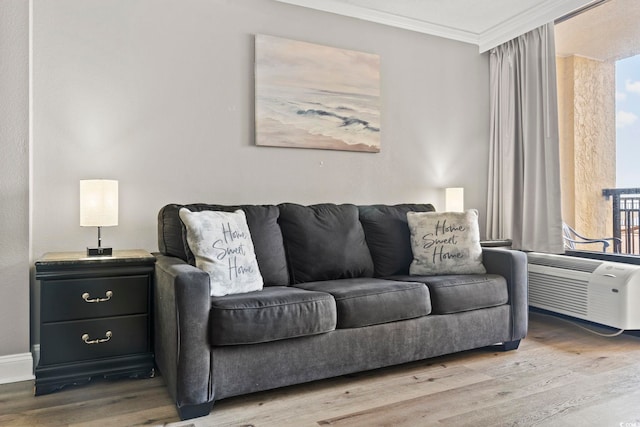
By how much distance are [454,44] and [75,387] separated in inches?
152

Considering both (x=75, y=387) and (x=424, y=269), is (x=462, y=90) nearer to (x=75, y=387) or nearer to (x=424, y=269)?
(x=424, y=269)

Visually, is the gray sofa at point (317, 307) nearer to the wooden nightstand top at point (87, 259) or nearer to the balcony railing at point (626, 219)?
the wooden nightstand top at point (87, 259)

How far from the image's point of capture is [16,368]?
2.33 metres

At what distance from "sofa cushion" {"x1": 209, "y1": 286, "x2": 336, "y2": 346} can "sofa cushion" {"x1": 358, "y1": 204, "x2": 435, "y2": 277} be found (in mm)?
904

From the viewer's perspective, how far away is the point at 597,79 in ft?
13.0

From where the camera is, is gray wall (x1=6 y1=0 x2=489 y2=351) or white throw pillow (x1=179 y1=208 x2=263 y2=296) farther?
gray wall (x1=6 y1=0 x2=489 y2=351)

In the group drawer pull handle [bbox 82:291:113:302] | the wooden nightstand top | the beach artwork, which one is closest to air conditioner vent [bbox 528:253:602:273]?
the beach artwork

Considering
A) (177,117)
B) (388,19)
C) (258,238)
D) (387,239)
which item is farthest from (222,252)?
(388,19)

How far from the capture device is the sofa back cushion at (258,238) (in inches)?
102

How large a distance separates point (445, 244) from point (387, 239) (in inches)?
15.5

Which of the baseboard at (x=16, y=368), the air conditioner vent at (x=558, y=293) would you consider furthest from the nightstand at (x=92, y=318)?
the air conditioner vent at (x=558, y=293)

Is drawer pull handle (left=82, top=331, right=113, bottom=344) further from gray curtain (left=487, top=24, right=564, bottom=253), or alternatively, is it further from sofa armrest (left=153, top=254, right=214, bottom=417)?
gray curtain (left=487, top=24, right=564, bottom=253)

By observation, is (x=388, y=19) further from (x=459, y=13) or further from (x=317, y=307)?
(x=317, y=307)

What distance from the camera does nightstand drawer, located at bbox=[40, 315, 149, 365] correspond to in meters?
2.18
